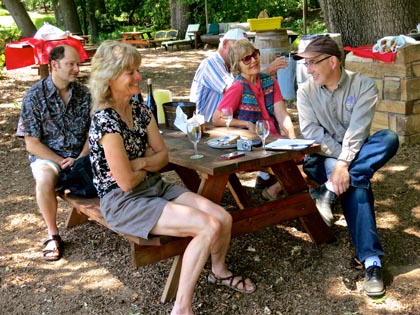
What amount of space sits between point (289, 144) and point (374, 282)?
900 millimetres

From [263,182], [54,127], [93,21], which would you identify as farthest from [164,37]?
[54,127]

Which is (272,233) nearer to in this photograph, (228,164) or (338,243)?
(338,243)

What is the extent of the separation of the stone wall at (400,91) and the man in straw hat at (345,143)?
6.85 feet

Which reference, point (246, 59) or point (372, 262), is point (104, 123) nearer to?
point (246, 59)

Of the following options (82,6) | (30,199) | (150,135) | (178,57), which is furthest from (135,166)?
(82,6)

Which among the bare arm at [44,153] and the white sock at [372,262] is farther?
the bare arm at [44,153]

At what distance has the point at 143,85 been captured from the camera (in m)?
10.3

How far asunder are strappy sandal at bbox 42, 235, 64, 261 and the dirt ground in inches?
1.6

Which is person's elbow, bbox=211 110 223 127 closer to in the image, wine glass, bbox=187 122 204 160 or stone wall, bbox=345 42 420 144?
wine glass, bbox=187 122 204 160

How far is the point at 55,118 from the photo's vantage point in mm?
3865

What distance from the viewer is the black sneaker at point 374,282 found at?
298cm

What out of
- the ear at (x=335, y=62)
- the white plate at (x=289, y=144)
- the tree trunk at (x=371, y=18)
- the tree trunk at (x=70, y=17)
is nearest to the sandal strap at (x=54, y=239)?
the white plate at (x=289, y=144)

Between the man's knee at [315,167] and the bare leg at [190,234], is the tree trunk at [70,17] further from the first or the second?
the bare leg at [190,234]

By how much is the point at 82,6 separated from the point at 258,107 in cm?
2357
